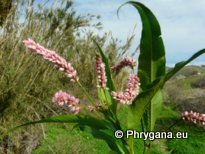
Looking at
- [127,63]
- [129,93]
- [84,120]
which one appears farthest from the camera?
[127,63]

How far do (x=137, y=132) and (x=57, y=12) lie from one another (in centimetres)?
586

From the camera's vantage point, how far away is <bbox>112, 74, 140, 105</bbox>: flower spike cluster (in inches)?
89.9

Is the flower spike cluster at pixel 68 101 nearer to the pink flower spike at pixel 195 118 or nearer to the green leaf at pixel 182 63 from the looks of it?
the green leaf at pixel 182 63

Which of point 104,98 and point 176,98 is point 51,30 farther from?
point 176,98

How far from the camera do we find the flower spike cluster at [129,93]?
2.28 metres

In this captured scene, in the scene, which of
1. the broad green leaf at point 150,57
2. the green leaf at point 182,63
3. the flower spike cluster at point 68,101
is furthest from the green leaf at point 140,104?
the flower spike cluster at point 68,101

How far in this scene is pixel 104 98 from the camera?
8.17 ft

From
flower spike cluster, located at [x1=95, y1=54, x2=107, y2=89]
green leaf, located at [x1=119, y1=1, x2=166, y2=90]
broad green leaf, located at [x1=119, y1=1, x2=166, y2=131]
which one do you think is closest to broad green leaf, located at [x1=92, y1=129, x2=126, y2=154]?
broad green leaf, located at [x1=119, y1=1, x2=166, y2=131]

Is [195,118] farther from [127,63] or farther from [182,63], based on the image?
[127,63]

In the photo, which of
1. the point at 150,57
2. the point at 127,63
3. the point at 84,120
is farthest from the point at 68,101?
the point at 150,57

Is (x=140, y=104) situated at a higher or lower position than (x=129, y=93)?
lower

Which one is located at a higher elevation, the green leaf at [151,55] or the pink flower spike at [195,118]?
the green leaf at [151,55]

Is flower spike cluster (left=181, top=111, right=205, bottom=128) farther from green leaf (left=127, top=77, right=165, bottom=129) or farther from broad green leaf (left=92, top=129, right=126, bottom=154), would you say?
broad green leaf (left=92, top=129, right=126, bottom=154)

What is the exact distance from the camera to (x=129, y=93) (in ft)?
7.54
